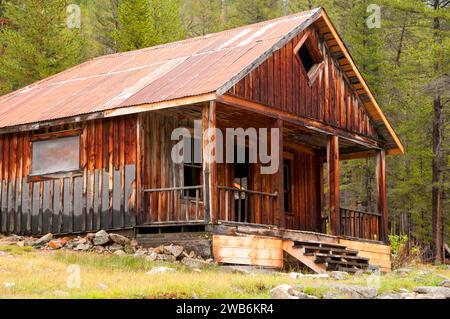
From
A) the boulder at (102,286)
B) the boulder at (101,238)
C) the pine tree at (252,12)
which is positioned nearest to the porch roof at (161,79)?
the boulder at (101,238)

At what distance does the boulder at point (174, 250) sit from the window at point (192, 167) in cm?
357

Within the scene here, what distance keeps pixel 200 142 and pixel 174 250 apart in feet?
16.1

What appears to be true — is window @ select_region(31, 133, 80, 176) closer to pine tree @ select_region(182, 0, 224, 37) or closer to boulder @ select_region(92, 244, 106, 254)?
boulder @ select_region(92, 244, 106, 254)

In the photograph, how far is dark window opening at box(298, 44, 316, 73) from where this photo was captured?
25.5 meters

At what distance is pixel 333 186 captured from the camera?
25.2 m

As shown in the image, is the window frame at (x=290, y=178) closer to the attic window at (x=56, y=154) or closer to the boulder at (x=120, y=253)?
the attic window at (x=56, y=154)

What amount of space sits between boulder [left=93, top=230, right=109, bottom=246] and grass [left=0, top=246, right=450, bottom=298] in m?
1.39

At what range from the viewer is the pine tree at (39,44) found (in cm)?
4053

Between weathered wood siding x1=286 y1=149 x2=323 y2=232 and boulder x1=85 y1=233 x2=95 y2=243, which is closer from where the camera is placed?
boulder x1=85 y1=233 x2=95 y2=243

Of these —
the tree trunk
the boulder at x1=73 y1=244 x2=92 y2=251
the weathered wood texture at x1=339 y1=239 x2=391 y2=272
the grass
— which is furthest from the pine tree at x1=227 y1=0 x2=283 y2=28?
the grass

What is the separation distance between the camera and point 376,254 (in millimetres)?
26766

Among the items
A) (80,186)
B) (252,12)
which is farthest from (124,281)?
(252,12)
